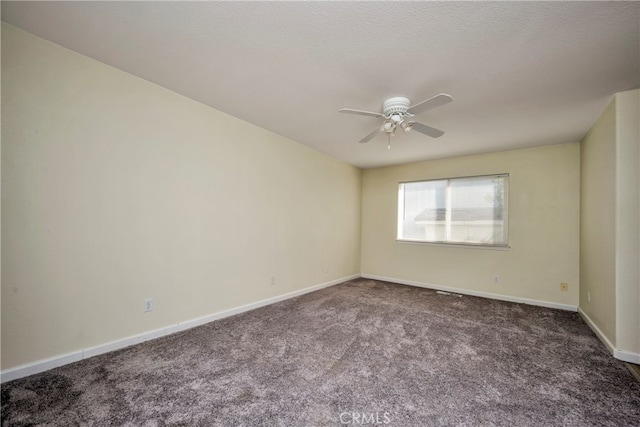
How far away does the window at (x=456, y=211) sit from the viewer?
4.17 m

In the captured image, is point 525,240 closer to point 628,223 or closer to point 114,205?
point 628,223

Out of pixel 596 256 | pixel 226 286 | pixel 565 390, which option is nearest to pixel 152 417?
pixel 226 286

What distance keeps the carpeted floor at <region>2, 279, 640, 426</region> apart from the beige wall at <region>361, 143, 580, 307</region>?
36.2 inches

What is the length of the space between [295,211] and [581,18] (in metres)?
3.35

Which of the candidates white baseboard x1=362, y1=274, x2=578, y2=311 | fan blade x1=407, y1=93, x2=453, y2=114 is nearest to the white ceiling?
fan blade x1=407, y1=93, x2=453, y2=114

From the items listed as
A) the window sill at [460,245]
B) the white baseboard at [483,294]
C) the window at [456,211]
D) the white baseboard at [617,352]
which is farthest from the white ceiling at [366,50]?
the white baseboard at [483,294]

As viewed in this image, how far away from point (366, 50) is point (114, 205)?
240 cm

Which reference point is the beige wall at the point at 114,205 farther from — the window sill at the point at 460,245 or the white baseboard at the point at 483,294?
the window sill at the point at 460,245

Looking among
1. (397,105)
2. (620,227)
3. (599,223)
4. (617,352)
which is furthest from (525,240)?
(397,105)

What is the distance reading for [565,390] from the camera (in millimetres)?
1810

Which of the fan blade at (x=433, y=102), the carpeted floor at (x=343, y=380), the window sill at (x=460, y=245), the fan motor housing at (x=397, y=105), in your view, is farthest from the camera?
the window sill at (x=460, y=245)

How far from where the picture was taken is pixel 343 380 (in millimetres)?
1879

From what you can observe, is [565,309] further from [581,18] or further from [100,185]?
[100,185]

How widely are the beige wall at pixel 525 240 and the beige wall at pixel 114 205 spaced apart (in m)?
2.99
